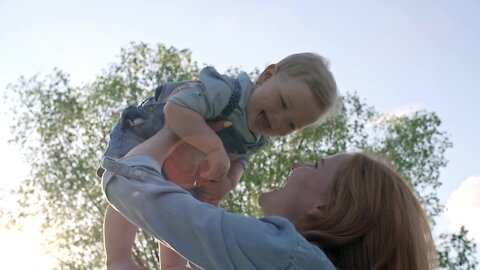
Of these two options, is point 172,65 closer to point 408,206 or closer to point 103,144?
point 103,144

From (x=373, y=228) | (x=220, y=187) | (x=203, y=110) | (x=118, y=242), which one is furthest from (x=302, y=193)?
(x=118, y=242)

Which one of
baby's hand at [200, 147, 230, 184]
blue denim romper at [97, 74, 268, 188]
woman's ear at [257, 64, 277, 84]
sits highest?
woman's ear at [257, 64, 277, 84]

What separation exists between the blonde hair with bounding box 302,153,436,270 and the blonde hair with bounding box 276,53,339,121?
0.53 metres

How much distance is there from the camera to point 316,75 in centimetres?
253

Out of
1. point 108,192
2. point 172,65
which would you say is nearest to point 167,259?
point 108,192

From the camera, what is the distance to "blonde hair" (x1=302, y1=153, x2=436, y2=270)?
1.94 m

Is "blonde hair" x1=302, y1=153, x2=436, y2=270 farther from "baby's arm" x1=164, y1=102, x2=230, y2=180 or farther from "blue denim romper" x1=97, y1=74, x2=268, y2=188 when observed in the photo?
"blue denim romper" x1=97, y1=74, x2=268, y2=188

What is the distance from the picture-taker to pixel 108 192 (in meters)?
1.91

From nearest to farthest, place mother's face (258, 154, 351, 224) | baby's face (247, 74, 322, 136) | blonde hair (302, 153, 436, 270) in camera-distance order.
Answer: blonde hair (302, 153, 436, 270)
mother's face (258, 154, 351, 224)
baby's face (247, 74, 322, 136)

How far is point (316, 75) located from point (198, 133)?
50 cm

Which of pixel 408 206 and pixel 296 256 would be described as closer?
pixel 296 256

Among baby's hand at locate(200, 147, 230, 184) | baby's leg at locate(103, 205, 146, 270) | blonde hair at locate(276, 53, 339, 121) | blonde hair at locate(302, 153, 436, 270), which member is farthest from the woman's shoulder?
blonde hair at locate(276, 53, 339, 121)

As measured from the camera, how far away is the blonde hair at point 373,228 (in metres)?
1.94

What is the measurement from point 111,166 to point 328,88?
95cm
